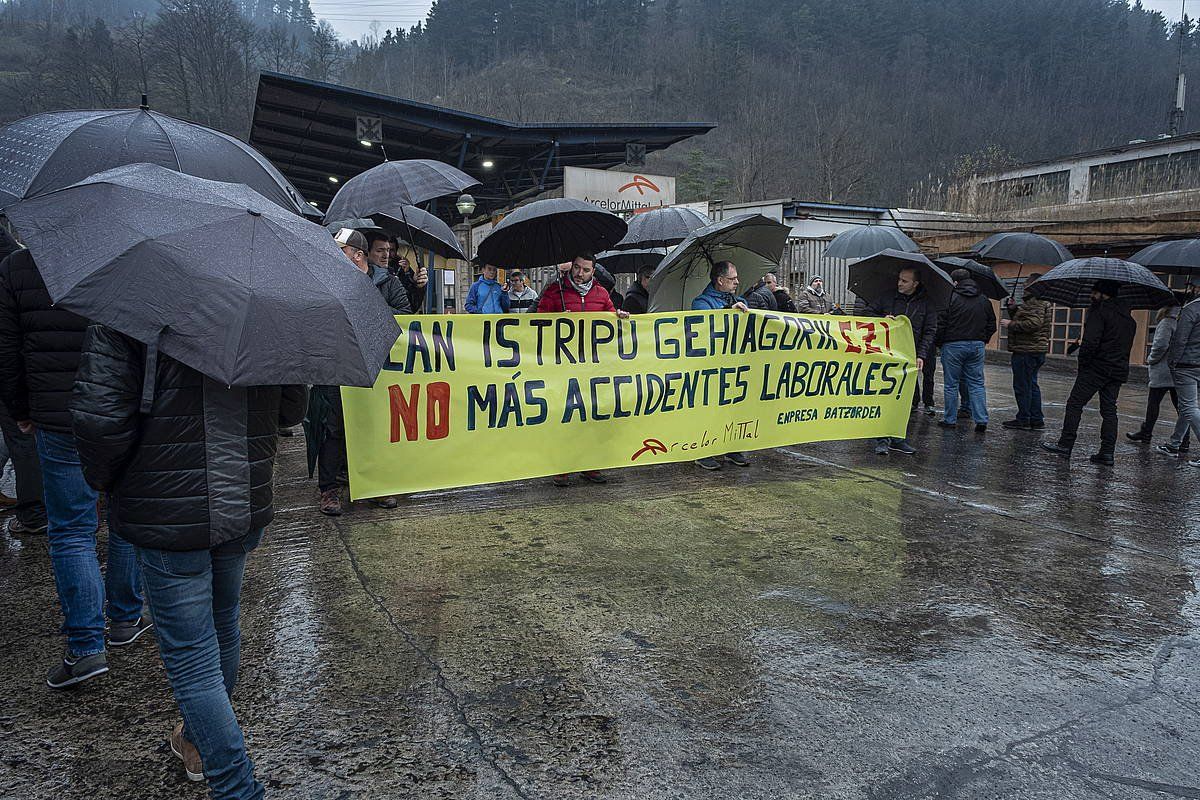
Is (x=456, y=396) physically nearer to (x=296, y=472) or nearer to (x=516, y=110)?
(x=296, y=472)

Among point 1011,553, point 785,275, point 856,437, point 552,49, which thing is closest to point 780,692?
point 1011,553

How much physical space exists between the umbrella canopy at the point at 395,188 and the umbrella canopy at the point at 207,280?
389 cm

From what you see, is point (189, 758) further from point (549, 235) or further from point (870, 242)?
point (870, 242)

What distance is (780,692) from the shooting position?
300 centimetres

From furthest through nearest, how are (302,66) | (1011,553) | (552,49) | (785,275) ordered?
(552,49), (302,66), (785,275), (1011,553)

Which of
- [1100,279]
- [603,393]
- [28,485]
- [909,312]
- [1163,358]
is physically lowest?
[28,485]

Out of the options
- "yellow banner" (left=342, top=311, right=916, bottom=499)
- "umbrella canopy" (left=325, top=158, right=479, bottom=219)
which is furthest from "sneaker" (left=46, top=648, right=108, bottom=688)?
"umbrella canopy" (left=325, top=158, right=479, bottom=219)

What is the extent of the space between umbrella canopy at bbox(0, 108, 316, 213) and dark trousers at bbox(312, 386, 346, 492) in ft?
5.22

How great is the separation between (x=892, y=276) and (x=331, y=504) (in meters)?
6.01

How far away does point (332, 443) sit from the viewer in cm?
504

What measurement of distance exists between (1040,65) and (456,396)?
93.9 meters

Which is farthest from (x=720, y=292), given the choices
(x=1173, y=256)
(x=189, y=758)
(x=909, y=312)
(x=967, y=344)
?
(x=1173, y=256)

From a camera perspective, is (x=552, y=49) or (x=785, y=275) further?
(x=552, y=49)

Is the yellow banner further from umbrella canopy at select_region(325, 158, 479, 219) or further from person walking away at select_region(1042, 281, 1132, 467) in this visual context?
person walking away at select_region(1042, 281, 1132, 467)
